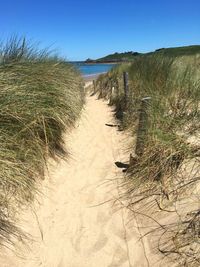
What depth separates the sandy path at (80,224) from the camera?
352cm

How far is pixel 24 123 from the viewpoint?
461 cm

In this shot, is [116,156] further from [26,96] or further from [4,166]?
[4,166]

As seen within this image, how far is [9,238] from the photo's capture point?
3.56 m

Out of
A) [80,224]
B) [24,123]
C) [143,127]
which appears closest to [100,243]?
[80,224]

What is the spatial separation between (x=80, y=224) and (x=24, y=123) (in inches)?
59.7

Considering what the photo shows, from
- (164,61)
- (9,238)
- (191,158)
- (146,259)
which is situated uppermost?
(164,61)

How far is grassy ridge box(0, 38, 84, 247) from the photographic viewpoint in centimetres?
385

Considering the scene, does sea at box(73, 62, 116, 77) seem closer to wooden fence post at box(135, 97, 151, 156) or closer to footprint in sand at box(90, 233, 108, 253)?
wooden fence post at box(135, 97, 151, 156)

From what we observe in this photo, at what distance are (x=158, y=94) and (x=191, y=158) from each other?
7.01 ft

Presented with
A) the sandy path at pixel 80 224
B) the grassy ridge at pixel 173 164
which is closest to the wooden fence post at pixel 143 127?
the grassy ridge at pixel 173 164

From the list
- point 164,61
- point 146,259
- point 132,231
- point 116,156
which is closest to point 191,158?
point 132,231

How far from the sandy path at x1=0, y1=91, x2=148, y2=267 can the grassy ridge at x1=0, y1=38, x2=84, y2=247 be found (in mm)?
275

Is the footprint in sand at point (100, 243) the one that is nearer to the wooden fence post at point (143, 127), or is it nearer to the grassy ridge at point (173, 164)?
the grassy ridge at point (173, 164)

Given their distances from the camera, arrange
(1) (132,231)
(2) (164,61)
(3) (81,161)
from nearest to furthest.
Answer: (1) (132,231) < (3) (81,161) < (2) (164,61)
